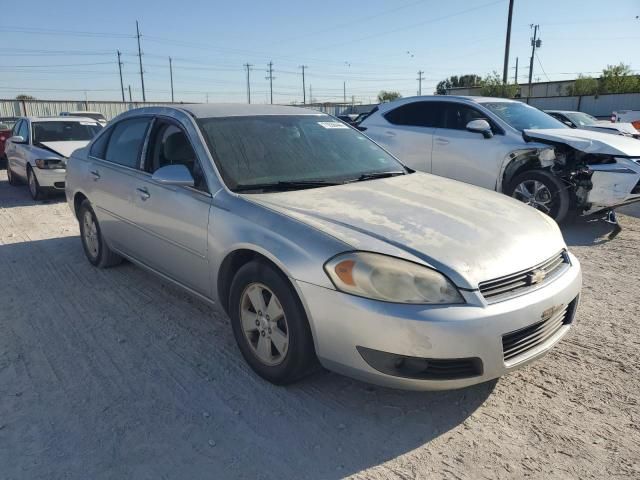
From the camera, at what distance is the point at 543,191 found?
6.50 meters

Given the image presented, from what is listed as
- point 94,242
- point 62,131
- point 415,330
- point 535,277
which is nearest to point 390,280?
point 415,330

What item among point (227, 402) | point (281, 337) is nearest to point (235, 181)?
point (281, 337)

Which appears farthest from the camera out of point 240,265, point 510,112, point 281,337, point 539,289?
point 510,112

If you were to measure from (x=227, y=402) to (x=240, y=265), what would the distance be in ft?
2.65

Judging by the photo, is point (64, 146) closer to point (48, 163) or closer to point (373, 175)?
point (48, 163)

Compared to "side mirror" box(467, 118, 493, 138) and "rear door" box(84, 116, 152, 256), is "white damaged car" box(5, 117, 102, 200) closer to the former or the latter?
"rear door" box(84, 116, 152, 256)

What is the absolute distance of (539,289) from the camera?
8.46 feet

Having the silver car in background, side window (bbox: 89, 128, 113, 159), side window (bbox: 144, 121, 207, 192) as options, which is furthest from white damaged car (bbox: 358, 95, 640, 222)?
side window (bbox: 89, 128, 113, 159)

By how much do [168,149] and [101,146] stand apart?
1462mm

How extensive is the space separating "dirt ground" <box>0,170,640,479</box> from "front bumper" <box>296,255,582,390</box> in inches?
12.9

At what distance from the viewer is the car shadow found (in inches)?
91.2

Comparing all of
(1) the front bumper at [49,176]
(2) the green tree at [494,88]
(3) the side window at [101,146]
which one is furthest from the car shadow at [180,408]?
(2) the green tree at [494,88]

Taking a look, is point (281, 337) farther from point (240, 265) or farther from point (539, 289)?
point (539, 289)

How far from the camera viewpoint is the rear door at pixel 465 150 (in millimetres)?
6832
